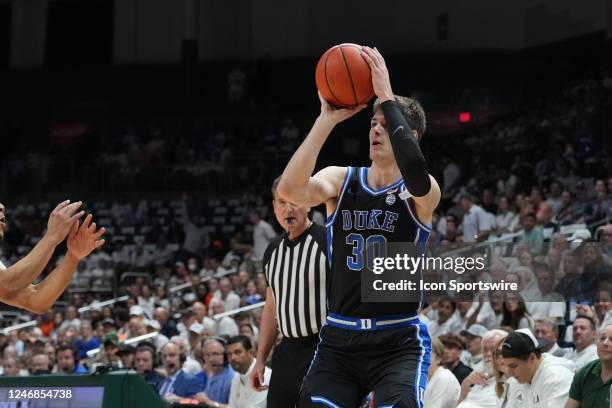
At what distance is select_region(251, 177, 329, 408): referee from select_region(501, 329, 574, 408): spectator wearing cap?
4.56 ft

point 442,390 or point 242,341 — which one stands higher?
point 242,341

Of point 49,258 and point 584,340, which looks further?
point 584,340

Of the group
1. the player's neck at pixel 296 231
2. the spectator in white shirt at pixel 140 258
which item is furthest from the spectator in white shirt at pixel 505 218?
the spectator in white shirt at pixel 140 258

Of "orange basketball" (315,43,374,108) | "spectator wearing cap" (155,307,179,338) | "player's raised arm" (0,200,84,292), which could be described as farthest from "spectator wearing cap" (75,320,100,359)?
"orange basketball" (315,43,374,108)

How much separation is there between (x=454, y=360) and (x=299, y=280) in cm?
294

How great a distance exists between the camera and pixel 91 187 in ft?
89.1

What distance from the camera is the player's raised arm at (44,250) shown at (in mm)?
5453

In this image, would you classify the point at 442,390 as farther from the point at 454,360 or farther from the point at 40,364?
the point at 40,364

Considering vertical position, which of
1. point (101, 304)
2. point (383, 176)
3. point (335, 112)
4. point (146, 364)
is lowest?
point (101, 304)

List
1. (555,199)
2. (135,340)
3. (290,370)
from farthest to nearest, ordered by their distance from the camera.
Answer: (555,199), (135,340), (290,370)

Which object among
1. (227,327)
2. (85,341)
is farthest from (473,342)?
(85,341)

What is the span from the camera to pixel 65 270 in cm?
559

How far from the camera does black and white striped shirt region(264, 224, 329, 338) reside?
6.60 metres

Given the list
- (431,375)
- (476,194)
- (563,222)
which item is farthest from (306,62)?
(431,375)
